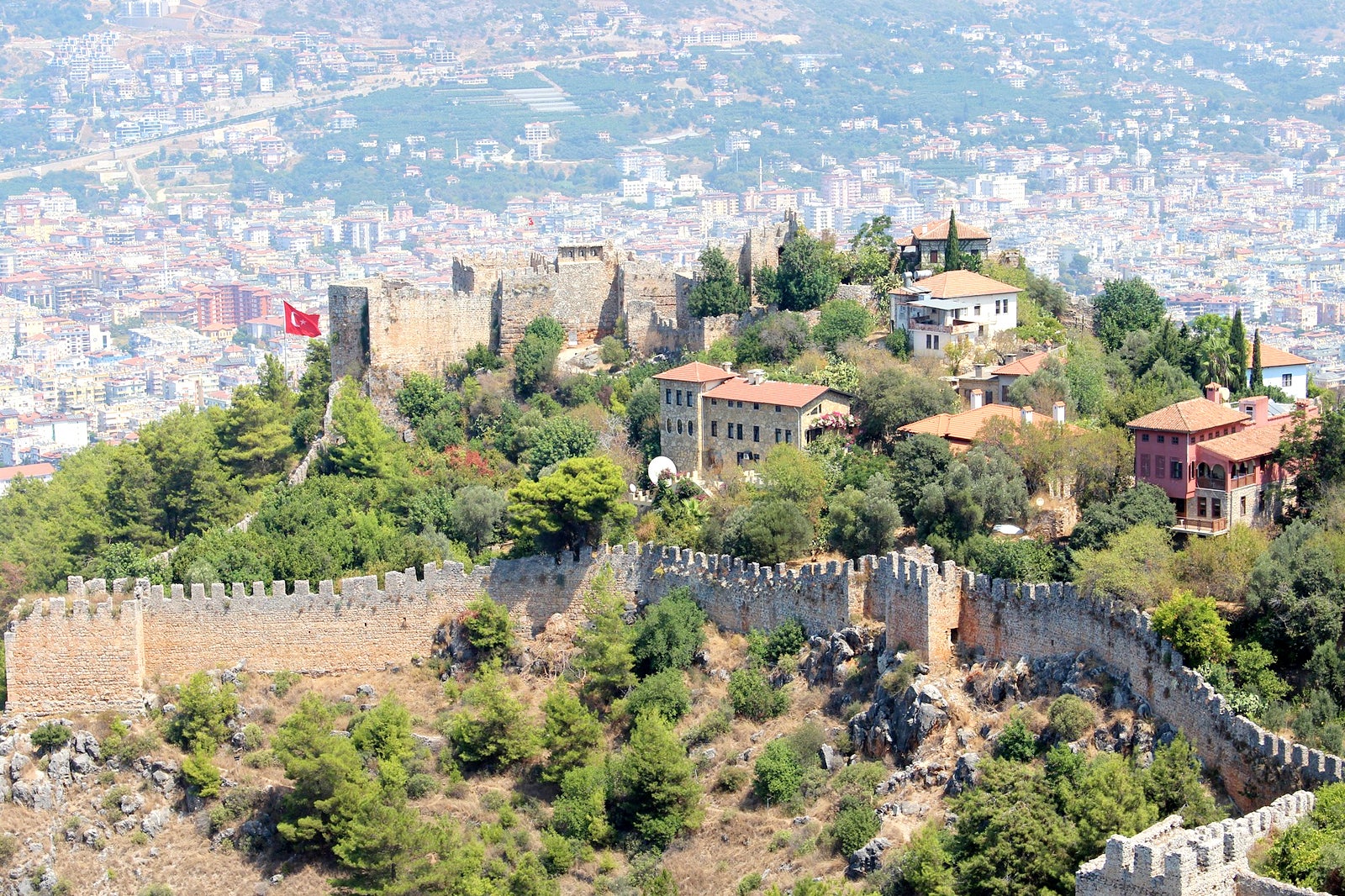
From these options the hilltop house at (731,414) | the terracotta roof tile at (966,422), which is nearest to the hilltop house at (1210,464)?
the terracotta roof tile at (966,422)

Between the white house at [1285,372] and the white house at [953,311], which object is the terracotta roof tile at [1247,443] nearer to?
the white house at [953,311]

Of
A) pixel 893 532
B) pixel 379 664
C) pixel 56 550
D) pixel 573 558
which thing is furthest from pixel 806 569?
pixel 56 550

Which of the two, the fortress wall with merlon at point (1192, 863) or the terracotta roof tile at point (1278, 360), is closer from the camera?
the fortress wall with merlon at point (1192, 863)

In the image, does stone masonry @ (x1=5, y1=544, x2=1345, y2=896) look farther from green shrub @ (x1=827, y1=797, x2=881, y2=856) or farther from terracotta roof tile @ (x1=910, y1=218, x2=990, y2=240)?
terracotta roof tile @ (x1=910, y1=218, x2=990, y2=240)

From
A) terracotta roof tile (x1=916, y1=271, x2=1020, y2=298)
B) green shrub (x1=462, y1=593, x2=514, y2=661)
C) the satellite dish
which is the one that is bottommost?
green shrub (x1=462, y1=593, x2=514, y2=661)

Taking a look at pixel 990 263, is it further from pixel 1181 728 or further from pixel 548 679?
pixel 1181 728

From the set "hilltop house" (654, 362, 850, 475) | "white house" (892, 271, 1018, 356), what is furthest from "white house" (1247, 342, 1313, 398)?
"hilltop house" (654, 362, 850, 475)

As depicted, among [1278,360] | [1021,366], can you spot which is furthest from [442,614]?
[1278,360]
